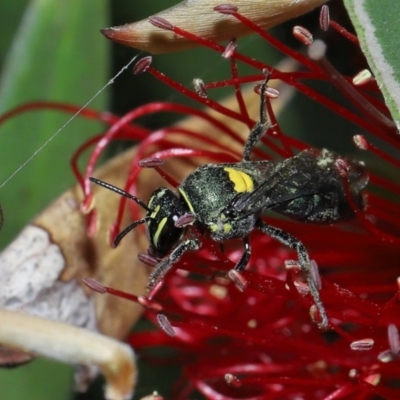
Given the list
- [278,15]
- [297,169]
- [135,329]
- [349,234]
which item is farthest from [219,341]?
[278,15]

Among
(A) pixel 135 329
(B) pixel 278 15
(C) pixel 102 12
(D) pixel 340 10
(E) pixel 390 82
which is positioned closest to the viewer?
(E) pixel 390 82

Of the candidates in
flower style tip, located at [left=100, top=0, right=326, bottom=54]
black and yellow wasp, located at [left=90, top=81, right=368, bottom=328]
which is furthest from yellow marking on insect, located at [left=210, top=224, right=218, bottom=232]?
flower style tip, located at [left=100, top=0, right=326, bottom=54]

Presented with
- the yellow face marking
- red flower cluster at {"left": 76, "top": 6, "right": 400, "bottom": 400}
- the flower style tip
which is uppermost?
the flower style tip

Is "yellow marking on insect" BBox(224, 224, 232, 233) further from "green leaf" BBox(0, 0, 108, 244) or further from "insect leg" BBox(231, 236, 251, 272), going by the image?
"green leaf" BBox(0, 0, 108, 244)

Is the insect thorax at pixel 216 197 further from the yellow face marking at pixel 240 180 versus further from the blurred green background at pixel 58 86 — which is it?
the blurred green background at pixel 58 86

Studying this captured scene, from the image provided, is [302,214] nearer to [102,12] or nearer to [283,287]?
[283,287]

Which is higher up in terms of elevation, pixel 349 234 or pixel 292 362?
pixel 349 234
